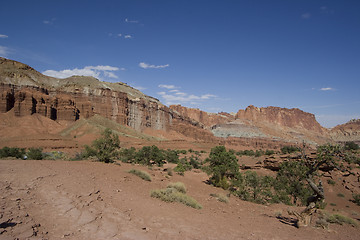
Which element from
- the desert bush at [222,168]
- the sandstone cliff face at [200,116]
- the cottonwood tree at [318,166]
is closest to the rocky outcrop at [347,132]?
the sandstone cliff face at [200,116]

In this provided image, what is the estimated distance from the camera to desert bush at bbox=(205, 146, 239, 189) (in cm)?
1790

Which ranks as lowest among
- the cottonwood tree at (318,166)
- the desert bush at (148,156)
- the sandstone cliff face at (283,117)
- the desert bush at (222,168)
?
the desert bush at (148,156)

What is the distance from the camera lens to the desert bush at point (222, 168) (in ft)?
58.7

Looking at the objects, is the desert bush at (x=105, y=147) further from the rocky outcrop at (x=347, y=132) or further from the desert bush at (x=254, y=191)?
the rocky outcrop at (x=347, y=132)

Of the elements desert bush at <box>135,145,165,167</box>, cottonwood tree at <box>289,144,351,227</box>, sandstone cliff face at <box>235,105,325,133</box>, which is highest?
sandstone cliff face at <box>235,105,325,133</box>

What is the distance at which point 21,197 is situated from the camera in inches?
242

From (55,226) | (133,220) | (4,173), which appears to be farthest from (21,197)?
(133,220)

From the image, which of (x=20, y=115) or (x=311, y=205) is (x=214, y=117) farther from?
(x=311, y=205)

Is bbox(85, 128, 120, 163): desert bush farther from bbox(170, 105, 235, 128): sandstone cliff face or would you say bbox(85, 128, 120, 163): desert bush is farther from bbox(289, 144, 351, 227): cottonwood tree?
bbox(170, 105, 235, 128): sandstone cliff face

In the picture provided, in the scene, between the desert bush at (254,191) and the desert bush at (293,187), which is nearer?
the desert bush at (254,191)

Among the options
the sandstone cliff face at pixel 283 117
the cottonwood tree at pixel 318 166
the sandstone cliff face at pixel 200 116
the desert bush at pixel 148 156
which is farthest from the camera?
the sandstone cliff face at pixel 200 116

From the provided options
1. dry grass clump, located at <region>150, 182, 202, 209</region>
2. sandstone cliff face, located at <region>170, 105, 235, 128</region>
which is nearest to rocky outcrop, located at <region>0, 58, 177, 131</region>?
dry grass clump, located at <region>150, 182, 202, 209</region>

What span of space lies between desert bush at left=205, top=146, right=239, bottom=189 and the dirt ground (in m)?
8.36

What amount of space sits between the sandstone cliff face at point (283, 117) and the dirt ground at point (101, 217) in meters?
140
